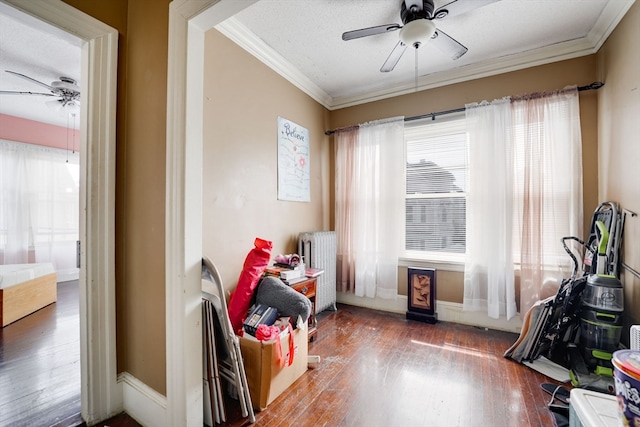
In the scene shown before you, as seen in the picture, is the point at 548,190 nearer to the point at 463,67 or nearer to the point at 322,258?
the point at 463,67

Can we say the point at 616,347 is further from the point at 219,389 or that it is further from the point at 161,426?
the point at 161,426

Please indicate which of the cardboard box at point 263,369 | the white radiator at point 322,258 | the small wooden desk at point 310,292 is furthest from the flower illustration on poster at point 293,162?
the cardboard box at point 263,369

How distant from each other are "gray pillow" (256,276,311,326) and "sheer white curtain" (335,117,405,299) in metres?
1.46

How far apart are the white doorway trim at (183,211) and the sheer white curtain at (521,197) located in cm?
258

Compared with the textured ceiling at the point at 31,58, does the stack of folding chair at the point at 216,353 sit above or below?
below

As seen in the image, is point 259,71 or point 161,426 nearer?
point 161,426

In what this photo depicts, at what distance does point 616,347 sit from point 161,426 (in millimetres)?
2839

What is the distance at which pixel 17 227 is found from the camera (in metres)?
4.09

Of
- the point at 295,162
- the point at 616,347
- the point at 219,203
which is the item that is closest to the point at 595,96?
the point at 616,347

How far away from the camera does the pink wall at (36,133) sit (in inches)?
159

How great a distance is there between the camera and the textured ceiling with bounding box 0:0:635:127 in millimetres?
1994

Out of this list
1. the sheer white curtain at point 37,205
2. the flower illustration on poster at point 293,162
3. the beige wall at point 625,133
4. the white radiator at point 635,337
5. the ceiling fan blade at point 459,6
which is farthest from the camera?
the sheer white curtain at point 37,205

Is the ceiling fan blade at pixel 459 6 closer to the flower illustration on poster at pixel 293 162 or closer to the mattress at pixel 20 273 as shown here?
the flower illustration on poster at pixel 293 162

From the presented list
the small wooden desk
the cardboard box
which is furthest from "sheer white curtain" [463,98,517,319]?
the cardboard box
